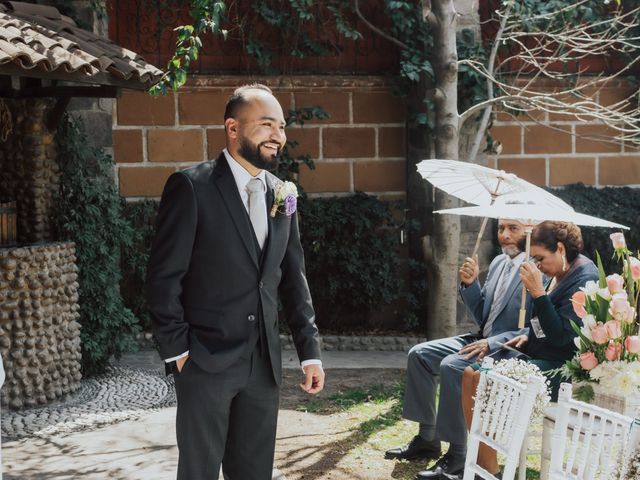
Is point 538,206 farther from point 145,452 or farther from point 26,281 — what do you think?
point 26,281

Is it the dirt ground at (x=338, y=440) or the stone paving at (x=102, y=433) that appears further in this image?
the dirt ground at (x=338, y=440)

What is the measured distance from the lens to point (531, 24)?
30.5 ft

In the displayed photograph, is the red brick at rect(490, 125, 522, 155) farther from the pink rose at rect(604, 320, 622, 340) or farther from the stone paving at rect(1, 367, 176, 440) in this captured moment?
the pink rose at rect(604, 320, 622, 340)

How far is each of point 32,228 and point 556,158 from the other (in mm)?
5602

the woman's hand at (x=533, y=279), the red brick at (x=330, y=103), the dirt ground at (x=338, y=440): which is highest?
the red brick at (x=330, y=103)

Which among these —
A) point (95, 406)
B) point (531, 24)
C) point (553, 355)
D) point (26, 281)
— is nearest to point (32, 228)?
point (26, 281)

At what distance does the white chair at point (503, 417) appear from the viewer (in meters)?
3.83

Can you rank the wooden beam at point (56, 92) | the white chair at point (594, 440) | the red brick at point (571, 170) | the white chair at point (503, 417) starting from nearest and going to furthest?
the white chair at point (594, 440)
the white chair at point (503, 417)
the wooden beam at point (56, 92)
the red brick at point (571, 170)

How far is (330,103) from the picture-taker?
32.6ft

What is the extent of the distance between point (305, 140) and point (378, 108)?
827mm

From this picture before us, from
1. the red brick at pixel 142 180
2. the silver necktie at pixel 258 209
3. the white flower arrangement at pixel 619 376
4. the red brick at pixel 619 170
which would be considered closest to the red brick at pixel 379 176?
the red brick at pixel 142 180

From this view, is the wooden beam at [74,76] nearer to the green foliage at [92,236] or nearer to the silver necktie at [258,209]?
the green foliage at [92,236]

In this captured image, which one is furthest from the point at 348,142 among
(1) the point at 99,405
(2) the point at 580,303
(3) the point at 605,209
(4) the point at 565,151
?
(2) the point at 580,303

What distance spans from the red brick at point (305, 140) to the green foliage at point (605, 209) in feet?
8.10
